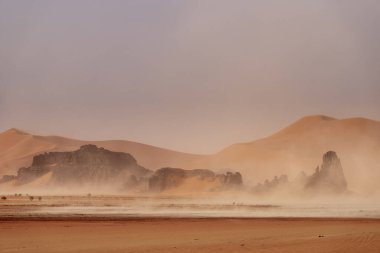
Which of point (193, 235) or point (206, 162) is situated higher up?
point (206, 162)

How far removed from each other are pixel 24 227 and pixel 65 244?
7.98 metres

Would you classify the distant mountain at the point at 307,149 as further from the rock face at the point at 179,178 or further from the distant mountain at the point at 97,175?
the distant mountain at the point at 97,175

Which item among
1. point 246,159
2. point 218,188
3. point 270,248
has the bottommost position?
point 270,248

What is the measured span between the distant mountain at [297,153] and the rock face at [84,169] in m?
30.2

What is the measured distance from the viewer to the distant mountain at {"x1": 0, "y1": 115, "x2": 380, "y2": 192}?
148 meters

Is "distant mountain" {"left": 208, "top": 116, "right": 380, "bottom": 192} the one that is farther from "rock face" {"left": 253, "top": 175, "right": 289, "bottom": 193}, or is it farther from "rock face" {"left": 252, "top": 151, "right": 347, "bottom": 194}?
"rock face" {"left": 252, "top": 151, "right": 347, "bottom": 194}

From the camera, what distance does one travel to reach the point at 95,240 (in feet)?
68.8

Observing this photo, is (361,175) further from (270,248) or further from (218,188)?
(270,248)

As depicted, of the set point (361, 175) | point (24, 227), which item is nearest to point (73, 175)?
point (361, 175)

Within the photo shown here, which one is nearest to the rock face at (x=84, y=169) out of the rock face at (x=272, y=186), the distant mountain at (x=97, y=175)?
the distant mountain at (x=97, y=175)

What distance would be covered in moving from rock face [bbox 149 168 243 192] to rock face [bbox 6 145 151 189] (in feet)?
33.9

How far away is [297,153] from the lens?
162m

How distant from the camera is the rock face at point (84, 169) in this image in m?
141

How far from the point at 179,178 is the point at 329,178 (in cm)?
4417
